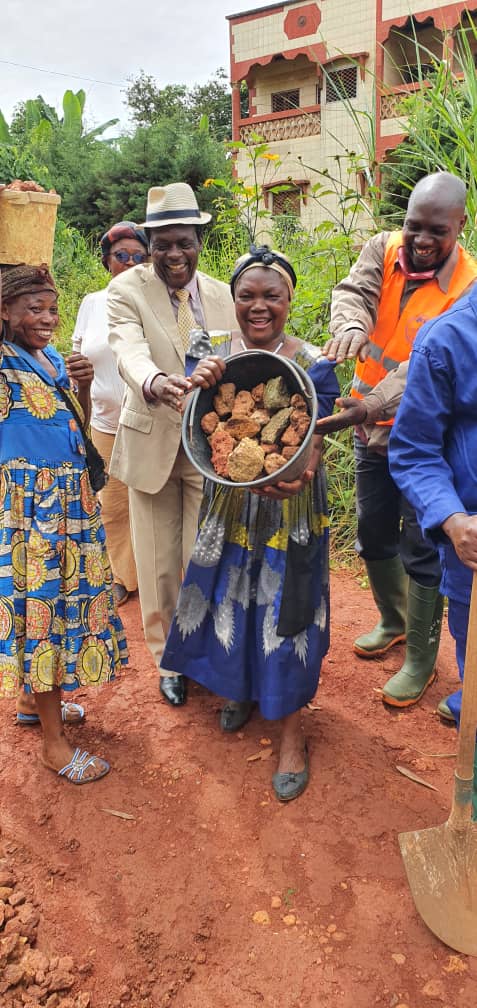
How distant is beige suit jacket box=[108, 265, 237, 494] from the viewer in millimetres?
2447

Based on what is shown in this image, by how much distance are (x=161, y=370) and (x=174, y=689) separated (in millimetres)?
1305

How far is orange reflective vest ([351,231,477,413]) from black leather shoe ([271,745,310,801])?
1429 mm

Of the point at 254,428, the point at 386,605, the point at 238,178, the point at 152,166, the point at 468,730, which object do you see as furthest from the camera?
the point at 152,166

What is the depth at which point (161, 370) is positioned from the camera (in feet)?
7.94

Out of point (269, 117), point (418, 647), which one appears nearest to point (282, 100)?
point (269, 117)

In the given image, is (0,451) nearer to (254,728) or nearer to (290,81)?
(254,728)

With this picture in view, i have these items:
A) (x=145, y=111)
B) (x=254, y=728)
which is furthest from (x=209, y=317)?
(x=145, y=111)

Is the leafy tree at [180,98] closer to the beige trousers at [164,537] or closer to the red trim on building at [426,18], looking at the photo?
the red trim on building at [426,18]

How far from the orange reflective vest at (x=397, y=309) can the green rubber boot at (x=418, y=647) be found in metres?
0.86

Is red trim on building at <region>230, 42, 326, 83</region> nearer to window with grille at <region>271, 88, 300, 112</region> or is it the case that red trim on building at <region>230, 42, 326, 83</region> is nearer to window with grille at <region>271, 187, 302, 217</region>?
window with grille at <region>271, 88, 300, 112</region>

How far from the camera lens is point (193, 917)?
1.77 m

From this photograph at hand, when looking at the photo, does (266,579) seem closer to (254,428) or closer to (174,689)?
(254,428)

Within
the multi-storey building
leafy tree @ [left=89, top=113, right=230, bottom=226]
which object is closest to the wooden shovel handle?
the multi-storey building

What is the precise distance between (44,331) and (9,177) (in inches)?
352
